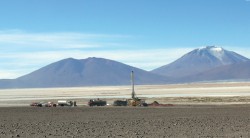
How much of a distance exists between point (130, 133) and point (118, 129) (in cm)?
243

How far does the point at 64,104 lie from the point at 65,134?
138 feet

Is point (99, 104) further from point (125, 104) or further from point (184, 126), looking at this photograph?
point (184, 126)

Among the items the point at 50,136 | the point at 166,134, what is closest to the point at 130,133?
the point at 166,134

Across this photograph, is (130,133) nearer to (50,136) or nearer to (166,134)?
(166,134)

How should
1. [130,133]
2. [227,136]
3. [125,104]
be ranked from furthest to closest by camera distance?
[125,104], [130,133], [227,136]

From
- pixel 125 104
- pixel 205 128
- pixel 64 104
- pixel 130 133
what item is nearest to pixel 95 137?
pixel 130 133

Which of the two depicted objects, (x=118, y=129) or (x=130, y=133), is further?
(x=118, y=129)

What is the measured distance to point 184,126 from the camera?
26375 millimetres

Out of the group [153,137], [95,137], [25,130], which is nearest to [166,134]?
[153,137]

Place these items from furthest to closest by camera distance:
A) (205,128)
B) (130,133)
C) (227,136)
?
(205,128)
(130,133)
(227,136)

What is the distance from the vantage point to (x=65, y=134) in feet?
76.2

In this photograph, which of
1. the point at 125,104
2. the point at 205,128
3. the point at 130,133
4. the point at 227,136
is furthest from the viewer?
the point at 125,104

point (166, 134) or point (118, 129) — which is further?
point (118, 129)

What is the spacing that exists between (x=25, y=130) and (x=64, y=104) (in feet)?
130
